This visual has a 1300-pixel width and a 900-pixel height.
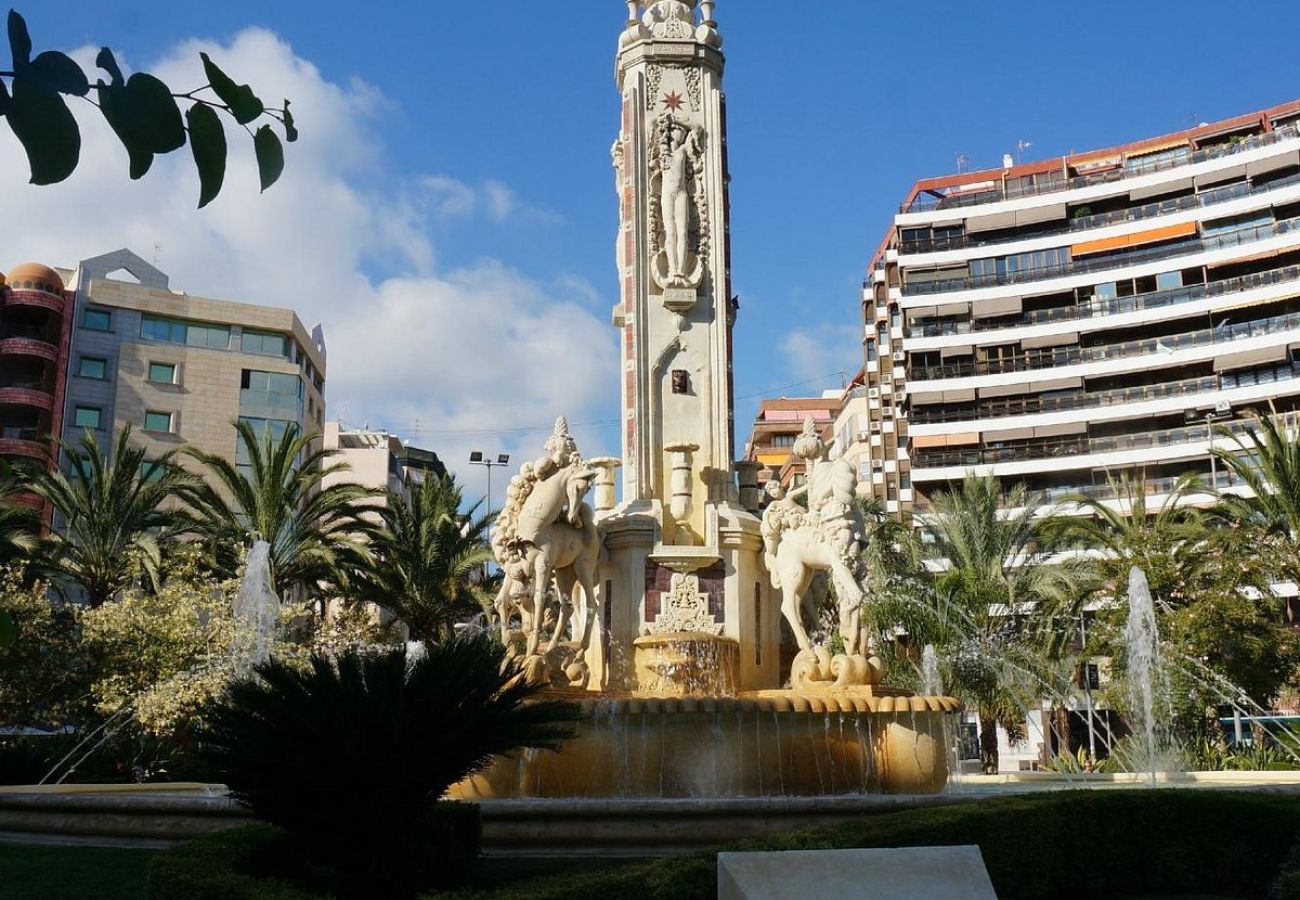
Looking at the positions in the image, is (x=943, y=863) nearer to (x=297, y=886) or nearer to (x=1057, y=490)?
(x=297, y=886)

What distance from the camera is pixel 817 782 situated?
13523 mm

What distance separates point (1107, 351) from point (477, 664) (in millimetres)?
56927

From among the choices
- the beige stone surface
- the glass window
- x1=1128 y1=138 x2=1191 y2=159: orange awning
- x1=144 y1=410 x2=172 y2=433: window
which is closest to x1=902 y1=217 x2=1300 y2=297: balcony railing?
x1=1128 y1=138 x2=1191 y2=159: orange awning

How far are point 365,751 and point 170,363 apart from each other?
168 feet

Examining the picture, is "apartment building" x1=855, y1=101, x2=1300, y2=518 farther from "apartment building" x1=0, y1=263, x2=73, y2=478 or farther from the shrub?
the shrub

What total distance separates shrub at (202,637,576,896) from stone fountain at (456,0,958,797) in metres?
4.52

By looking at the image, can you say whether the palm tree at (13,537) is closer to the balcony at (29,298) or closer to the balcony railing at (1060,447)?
the balcony at (29,298)

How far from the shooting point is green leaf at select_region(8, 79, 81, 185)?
234 cm

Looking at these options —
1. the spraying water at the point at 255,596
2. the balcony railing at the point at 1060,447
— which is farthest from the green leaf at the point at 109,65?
the balcony railing at the point at 1060,447

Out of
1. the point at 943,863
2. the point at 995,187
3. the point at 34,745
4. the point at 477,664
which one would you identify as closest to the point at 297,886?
the point at 477,664

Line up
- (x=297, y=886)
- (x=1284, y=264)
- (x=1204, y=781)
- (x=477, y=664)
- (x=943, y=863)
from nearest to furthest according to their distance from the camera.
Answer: (x=943, y=863) < (x=297, y=886) < (x=477, y=664) < (x=1204, y=781) < (x=1284, y=264)

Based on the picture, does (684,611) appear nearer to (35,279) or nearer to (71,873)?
(71,873)

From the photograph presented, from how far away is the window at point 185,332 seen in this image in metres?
55.5

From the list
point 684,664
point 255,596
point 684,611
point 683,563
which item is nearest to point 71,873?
point 684,664
